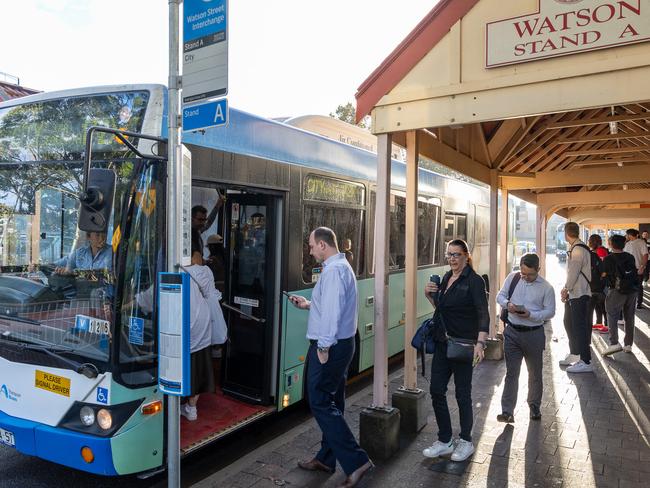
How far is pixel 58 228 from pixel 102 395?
3.97 ft

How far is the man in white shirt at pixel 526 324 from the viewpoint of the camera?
5.09 metres

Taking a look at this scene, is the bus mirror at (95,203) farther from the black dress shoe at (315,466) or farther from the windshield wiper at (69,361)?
the black dress shoe at (315,466)

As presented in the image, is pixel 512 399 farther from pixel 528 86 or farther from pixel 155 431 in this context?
pixel 155 431

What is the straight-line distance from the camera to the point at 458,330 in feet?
14.0

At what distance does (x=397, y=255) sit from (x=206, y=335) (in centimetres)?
347

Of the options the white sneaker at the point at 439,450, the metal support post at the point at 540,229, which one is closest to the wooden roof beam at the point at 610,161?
the metal support post at the point at 540,229

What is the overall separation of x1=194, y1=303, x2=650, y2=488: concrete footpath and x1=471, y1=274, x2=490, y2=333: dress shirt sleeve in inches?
45.3

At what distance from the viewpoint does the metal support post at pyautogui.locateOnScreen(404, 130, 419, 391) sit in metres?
5.03

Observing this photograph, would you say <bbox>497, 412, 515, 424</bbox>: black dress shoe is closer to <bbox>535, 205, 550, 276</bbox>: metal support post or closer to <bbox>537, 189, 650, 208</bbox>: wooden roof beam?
<bbox>537, 189, 650, 208</bbox>: wooden roof beam

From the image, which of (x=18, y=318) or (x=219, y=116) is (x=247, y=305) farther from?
(x=219, y=116)

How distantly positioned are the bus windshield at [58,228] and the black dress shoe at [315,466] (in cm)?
180

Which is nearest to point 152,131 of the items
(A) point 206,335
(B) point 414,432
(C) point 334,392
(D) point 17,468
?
(A) point 206,335

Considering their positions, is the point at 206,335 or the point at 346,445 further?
the point at 206,335

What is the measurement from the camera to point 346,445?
154 inches
